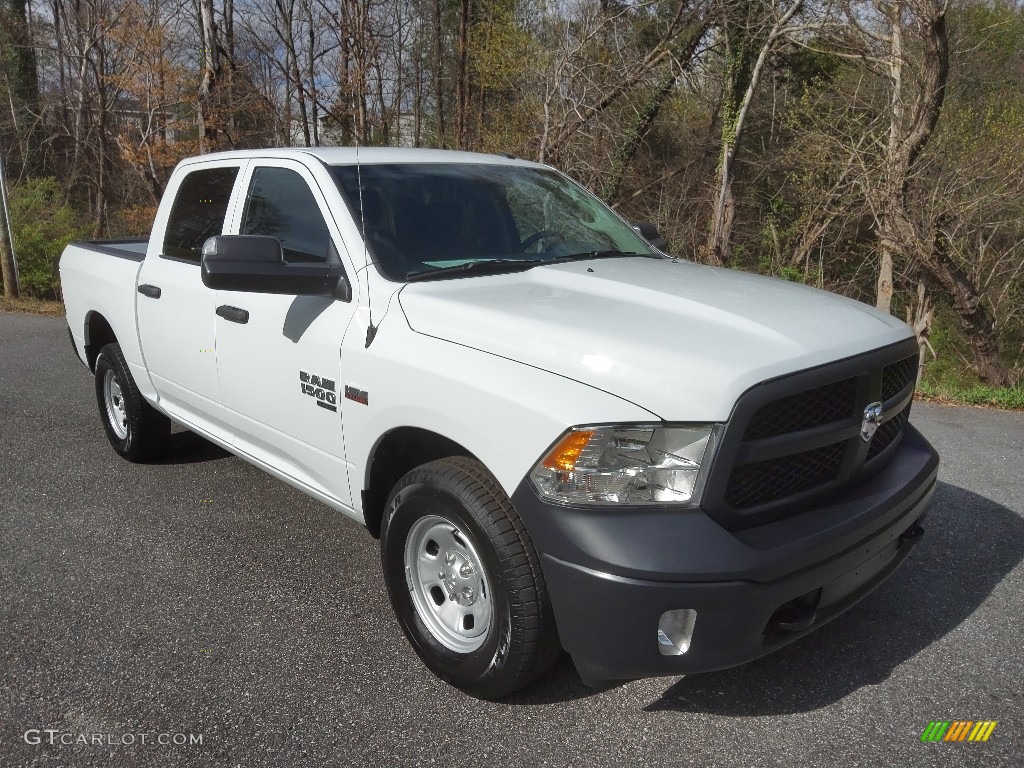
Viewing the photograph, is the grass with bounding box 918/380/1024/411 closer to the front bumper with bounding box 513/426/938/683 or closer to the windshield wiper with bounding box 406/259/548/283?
the windshield wiper with bounding box 406/259/548/283

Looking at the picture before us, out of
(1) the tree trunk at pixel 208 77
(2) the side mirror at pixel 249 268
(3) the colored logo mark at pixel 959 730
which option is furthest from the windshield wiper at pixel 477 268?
(1) the tree trunk at pixel 208 77

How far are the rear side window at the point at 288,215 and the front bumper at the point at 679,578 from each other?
1651 millimetres

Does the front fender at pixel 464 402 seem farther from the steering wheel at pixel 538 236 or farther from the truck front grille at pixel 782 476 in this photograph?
the steering wheel at pixel 538 236

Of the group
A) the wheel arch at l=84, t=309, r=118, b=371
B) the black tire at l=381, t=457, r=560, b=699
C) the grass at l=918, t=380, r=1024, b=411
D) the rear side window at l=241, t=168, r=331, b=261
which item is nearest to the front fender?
the black tire at l=381, t=457, r=560, b=699

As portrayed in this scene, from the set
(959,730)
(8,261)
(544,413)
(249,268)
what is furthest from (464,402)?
(8,261)

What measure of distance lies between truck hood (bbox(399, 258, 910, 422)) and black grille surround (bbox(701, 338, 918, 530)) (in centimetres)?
5

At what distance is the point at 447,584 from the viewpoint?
301 cm

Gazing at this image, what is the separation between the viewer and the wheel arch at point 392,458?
3.07 meters

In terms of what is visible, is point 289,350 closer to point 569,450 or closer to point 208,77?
point 569,450

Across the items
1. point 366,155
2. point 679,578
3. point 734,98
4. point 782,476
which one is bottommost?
point 679,578

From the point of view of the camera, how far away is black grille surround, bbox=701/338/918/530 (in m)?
2.40

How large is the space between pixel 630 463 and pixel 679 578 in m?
0.35

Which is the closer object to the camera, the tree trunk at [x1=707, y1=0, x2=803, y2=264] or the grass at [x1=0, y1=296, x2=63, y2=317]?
the tree trunk at [x1=707, y1=0, x2=803, y2=264]

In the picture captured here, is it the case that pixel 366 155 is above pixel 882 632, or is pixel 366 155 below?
above
